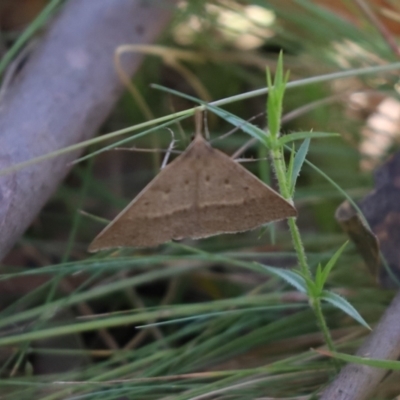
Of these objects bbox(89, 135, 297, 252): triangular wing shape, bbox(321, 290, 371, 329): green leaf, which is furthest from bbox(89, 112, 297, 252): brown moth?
bbox(321, 290, 371, 329): green leaf

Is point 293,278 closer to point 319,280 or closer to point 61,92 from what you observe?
point 319,280

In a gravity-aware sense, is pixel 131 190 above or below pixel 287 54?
below

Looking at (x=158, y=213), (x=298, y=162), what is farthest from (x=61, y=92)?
(x=298, y=162)

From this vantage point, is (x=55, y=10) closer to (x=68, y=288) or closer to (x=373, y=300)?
(x=68, y=288)

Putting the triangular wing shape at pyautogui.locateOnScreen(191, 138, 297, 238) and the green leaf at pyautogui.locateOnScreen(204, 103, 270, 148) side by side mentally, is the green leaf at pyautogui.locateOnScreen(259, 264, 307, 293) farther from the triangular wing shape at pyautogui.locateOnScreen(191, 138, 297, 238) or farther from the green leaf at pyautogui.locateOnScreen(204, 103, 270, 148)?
the green leaf at pyautogui.locateOnScreen(204, 103, 270, 148)

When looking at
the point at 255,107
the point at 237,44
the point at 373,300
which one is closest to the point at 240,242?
the point at 373,300

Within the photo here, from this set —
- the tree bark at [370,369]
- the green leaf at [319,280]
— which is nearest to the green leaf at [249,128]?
the green leaf at [319,280]
